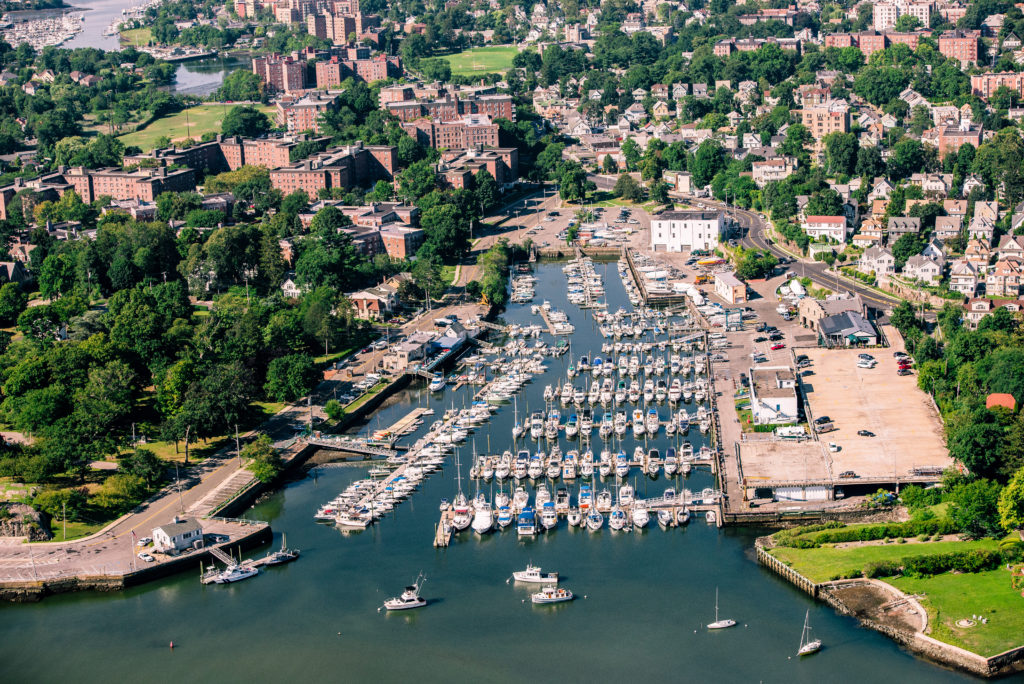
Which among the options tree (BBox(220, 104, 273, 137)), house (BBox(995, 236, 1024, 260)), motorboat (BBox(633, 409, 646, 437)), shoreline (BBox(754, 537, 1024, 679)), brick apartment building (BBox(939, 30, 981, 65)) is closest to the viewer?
shoreline (BBox(754, 537, 1024, 679))

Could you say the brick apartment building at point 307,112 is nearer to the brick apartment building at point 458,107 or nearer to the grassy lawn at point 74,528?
the brick apartment building at point 458,107

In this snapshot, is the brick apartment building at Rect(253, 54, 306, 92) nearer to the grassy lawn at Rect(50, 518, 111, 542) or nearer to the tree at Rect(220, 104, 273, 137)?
the tree at Rect(220, 104, 273, 137)

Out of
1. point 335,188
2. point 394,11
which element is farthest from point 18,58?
point 335,188

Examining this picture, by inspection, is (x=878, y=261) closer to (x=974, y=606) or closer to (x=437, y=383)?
(x=437, y=383)

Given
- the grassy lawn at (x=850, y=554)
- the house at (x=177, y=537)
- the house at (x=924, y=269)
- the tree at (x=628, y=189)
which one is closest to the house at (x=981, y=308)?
the house at (x=924, y=269)

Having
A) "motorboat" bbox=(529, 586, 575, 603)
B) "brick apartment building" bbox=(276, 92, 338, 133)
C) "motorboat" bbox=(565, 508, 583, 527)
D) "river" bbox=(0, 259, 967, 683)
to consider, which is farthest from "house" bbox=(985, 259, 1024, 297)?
"brick apartment building" bbox=(276, 92, 338, 133)

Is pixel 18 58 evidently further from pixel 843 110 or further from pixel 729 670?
pixel 729 670

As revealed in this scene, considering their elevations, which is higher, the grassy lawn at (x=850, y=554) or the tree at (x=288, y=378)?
the tree at (x=288, y=378)
